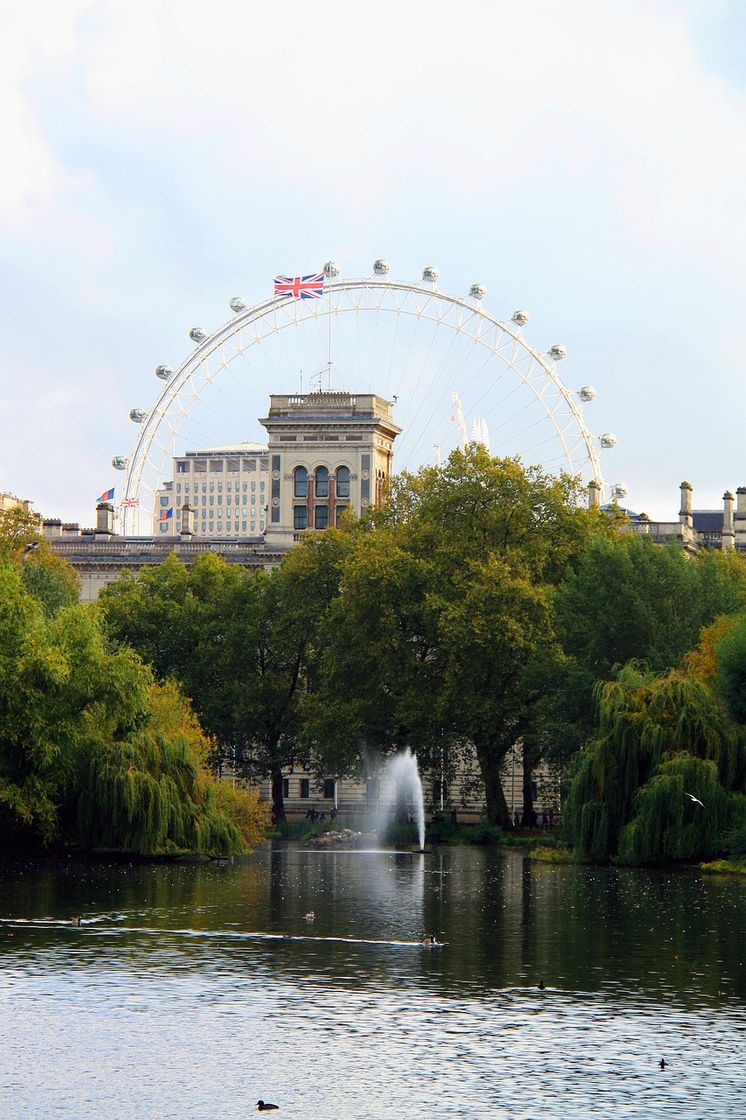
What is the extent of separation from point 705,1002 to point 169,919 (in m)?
16.5

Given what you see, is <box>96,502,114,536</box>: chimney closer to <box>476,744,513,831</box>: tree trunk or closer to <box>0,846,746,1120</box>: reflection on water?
<box>476,744,513,831</box>: tree trunk

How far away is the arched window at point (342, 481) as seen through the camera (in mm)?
147250

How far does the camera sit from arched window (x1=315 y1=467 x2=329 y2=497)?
483ft

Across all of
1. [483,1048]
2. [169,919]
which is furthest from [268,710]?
[483,1048]

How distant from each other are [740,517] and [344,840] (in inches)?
2522

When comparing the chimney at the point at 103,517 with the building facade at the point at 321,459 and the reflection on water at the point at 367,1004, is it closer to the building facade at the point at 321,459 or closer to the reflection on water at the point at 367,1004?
the building facade at the point at 321,459

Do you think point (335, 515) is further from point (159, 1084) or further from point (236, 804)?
point (159, 1084)

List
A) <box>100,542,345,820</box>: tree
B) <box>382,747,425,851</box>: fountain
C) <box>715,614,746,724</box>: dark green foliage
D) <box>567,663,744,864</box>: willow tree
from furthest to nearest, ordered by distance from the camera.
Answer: <box>100,542,345,820</box>: tree, <box>382,747,425,851</box>: fountain, <box>715,614,746,724</box>: dark green foliage, <box>567,663,744,864</box>: willow tree

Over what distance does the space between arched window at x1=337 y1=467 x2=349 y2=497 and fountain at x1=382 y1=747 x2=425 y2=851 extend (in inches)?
1710

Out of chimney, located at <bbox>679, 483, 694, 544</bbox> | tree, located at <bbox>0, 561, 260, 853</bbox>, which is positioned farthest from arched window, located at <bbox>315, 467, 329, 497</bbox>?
tree, located at <bbox>0, 561, 260, 853</bbox>

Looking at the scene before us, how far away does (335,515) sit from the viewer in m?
146

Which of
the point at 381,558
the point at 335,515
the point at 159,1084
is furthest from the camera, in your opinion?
the point at 335,515

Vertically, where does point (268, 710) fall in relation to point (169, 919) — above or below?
above

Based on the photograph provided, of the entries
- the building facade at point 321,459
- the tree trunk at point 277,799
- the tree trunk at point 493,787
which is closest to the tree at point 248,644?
the tree trunk at point 277,799
